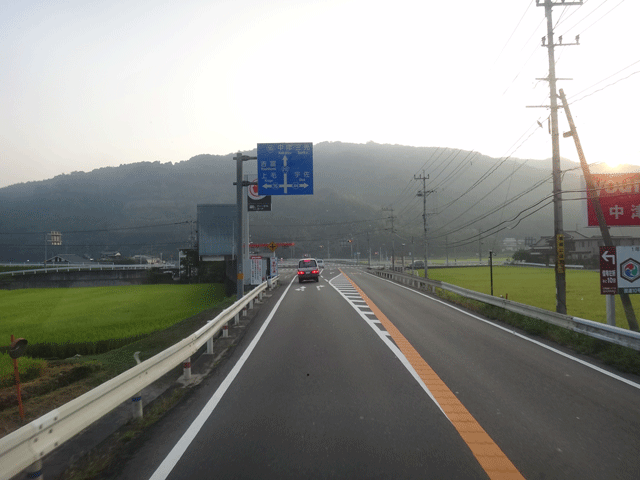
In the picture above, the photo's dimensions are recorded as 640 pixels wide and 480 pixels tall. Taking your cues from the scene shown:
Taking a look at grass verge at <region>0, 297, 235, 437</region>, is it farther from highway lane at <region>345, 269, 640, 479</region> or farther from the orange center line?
highway lane at <region>345, 269, 640, 479</region>

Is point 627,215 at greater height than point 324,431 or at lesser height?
greater

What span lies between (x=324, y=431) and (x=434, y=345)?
5.77 metres

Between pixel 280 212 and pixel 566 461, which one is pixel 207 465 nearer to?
pixel 566 461

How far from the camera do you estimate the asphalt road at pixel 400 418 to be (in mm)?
Result: 4172

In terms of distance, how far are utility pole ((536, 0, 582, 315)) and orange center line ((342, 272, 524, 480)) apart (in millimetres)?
8676

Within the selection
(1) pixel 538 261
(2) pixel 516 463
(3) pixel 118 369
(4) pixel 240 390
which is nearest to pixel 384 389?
(4) pixel 240 390

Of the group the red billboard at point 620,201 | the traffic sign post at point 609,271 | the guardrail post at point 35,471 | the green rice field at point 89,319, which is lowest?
the green rice field at point 89,319

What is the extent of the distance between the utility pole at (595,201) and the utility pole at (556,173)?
0.63 metres

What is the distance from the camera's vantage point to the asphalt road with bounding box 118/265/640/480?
164 inches

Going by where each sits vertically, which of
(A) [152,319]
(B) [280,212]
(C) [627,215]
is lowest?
(A) [152,319]

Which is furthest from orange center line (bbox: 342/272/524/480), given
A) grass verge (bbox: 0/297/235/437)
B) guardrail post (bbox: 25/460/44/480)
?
grass verge (bbox: 0/297/235/437)

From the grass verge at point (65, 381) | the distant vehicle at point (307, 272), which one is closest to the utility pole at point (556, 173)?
the grass verge at point (65, 381)

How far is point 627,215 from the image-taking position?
16.1 meters

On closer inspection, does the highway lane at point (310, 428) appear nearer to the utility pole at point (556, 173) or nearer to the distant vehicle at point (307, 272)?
the utility pole at point (556, 173)
